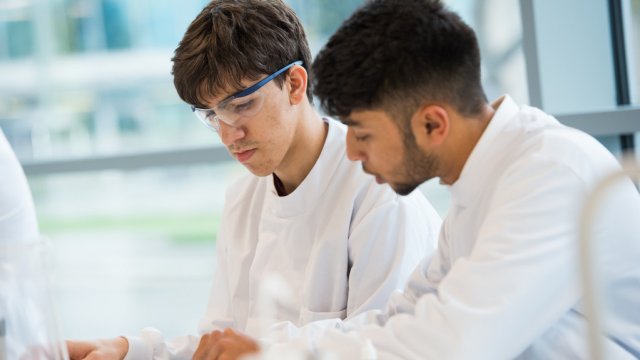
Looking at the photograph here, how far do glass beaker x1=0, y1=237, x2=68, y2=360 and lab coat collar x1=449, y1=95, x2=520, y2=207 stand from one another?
72cm

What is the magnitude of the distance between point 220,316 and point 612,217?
105 cm

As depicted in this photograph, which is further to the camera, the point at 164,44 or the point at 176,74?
the point at 164,44

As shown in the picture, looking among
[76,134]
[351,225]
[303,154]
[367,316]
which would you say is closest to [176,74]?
[303,154]

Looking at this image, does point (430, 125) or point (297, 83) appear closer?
point (430, 125)

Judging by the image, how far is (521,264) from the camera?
130cm

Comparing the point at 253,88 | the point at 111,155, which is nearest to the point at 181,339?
the point at 253,88

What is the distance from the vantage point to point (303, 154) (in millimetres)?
2045

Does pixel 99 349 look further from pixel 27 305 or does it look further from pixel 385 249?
pixel 385 249

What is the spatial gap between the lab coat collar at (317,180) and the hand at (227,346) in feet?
1.79

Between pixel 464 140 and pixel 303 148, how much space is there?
1.99 feet

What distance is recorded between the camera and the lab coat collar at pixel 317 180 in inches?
79.3

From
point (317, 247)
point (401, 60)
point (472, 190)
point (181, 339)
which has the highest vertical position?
point (401, 60)

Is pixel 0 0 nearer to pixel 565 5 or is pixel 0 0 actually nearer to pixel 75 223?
pixel 75 223

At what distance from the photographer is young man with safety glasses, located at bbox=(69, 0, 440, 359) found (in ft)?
6.22
